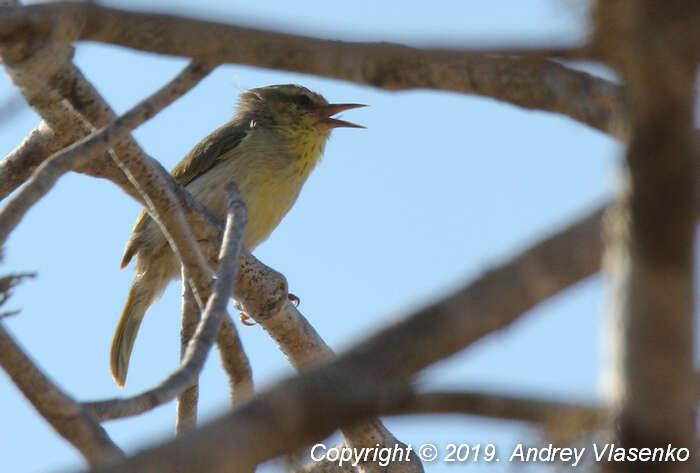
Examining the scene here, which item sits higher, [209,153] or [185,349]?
[209,153]

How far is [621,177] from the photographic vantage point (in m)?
1.45

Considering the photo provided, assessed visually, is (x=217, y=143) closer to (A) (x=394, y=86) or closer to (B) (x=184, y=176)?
(B) (x=184, y=176)

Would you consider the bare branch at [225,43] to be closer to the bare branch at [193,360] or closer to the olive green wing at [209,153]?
the bare branch at [193,360]

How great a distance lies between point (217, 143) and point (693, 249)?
5.93 meters

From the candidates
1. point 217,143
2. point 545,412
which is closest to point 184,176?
point 217,143

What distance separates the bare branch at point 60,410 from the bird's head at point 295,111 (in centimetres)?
447

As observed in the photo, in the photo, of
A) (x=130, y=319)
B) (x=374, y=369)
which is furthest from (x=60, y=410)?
(x=130, y=319)

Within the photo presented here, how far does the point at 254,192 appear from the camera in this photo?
22.1 feet

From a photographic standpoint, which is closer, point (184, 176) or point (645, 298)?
point (645, 298)

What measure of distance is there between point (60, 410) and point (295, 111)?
17.0 feet

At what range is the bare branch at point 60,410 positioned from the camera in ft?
8.34

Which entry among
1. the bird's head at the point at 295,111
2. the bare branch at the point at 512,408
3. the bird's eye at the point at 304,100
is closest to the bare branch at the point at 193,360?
the bare branch at the point at 512,408

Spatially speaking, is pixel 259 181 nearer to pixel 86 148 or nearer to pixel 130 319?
pixel 130 319

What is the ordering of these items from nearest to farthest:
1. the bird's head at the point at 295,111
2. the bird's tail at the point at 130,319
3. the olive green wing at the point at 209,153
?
the bird's tail at the point at 130,319 → the olive green wing at the point at 209,153 → the bird's head at the point at 295,111
